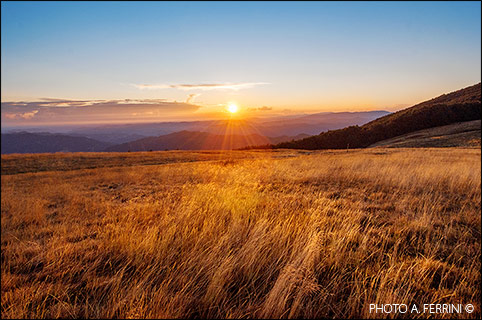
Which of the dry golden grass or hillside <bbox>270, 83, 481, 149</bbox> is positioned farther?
hillside <bbox>270, 83, 481, 149</bbox>

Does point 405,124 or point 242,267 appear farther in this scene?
point 405,124

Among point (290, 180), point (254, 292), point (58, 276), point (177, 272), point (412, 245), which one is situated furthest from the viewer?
point (290, 180)

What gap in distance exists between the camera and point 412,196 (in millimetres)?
5531

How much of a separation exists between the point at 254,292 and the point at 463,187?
292 inches

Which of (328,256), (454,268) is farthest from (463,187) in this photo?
(328,256)

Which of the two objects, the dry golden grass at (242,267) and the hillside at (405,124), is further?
the hillside at (405,124)

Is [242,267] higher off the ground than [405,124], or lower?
lower

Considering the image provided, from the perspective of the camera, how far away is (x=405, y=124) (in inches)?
2277

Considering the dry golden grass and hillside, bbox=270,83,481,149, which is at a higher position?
hillside, bbox=270,83,481,149

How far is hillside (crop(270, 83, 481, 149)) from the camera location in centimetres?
5191

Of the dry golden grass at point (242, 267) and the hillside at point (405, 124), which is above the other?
the hillside at point (405, 124)

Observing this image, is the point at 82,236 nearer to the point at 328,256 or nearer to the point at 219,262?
the point at 219,262

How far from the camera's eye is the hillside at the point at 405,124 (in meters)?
51.9

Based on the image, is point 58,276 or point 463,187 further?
point 463,187
